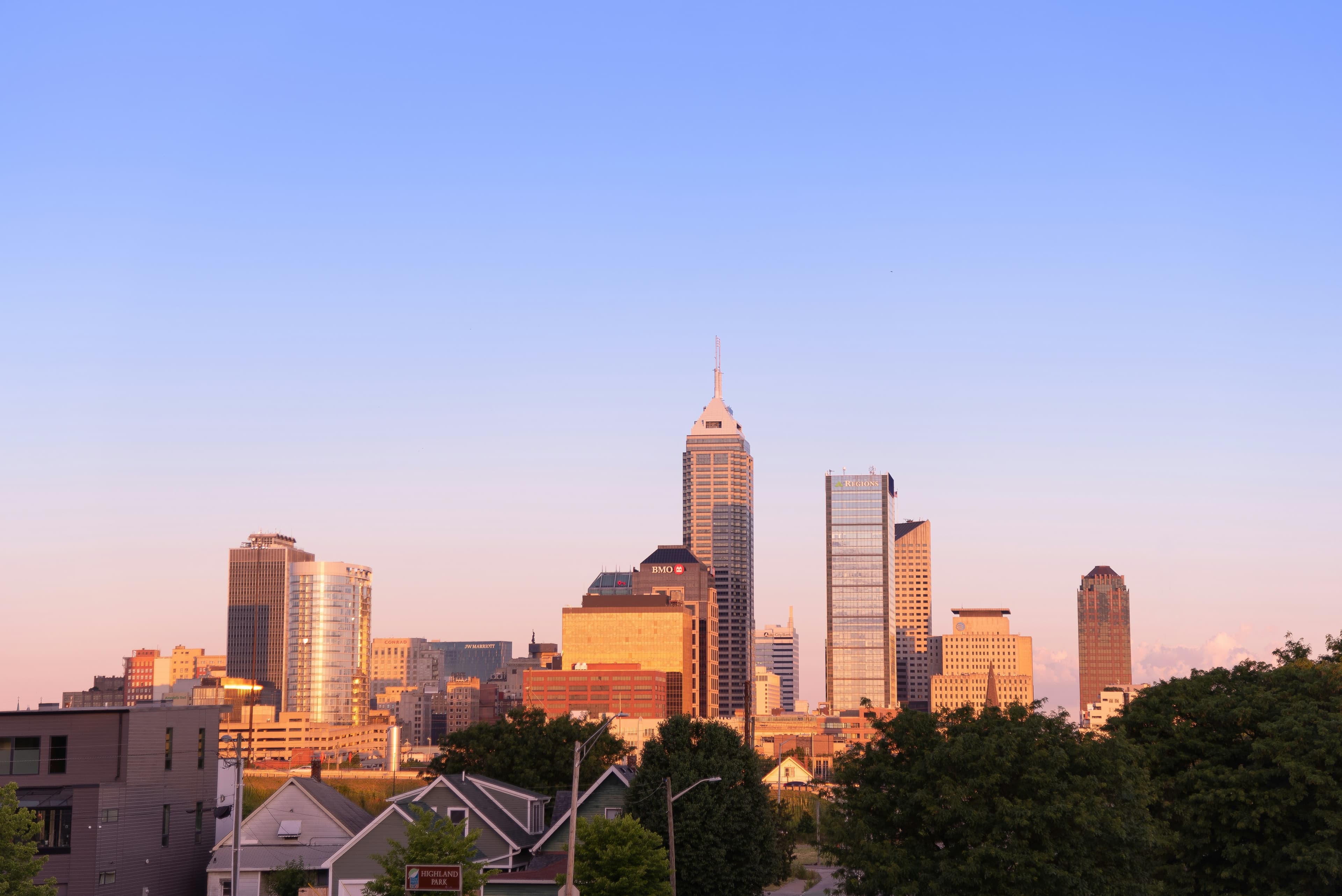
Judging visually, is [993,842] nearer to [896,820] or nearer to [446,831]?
[896,820]

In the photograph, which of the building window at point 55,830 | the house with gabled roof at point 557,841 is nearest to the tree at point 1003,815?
the house with gabled roof at point 557,841

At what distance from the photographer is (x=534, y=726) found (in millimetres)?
102812

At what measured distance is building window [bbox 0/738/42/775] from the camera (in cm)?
7600

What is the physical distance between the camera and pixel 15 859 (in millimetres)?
48250

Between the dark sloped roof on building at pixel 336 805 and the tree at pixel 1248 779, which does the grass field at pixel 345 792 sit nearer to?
the dark sloped roof on building at pixel 336 805

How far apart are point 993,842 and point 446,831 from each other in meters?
23.2

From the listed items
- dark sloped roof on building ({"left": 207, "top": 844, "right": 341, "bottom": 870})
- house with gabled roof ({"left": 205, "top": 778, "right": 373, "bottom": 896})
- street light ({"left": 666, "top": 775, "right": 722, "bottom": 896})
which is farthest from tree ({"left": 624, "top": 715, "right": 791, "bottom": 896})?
house with gabled roof ({"left": 205, "top": 778, "right": 373, "bottom": 896})

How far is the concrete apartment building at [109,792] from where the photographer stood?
7375cm

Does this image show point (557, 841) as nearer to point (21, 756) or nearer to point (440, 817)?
point (440, 817)

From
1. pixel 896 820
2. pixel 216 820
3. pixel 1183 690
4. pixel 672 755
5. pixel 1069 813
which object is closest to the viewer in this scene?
pixel 1069 813


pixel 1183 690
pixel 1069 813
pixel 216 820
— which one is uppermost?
pixel 1183 690

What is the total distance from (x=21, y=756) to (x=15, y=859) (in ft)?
102

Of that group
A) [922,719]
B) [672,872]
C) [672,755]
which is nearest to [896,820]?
[922,719]

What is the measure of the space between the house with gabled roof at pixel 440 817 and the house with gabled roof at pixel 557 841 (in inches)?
39.6
